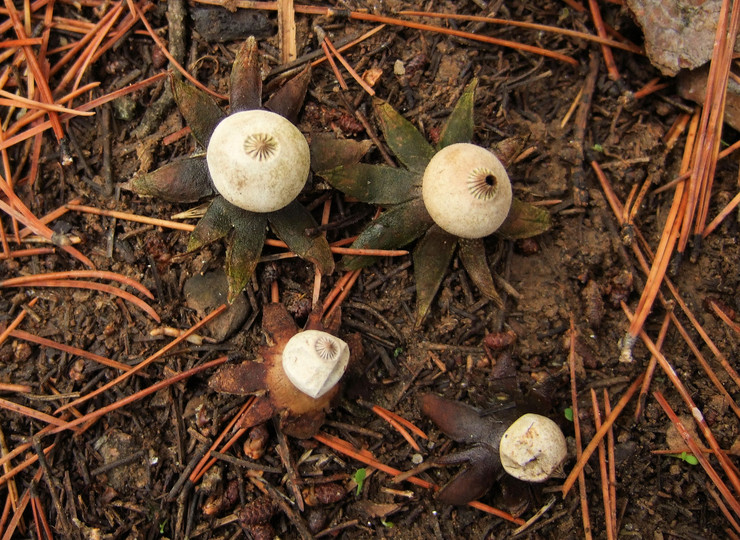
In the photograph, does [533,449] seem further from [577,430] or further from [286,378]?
[286,378]

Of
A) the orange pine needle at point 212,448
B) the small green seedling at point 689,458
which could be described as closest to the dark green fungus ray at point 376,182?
the orange pine needle at point 212,448

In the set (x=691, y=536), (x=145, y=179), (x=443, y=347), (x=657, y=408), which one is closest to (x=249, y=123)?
(x=145, y=179)

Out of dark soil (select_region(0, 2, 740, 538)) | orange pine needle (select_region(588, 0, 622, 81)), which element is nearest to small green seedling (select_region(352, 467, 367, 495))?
dark soil (select_region(0, 2, 740, 538))

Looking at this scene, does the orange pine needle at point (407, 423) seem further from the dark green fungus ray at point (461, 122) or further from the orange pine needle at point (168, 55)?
the orange pine needle at point (168, 55)

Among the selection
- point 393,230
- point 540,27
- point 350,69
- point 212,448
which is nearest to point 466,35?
point 540,27

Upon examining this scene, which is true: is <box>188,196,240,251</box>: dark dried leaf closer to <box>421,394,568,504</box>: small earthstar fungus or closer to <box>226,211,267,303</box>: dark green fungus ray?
<box>226,211,267,303</box>: dark green fungus ray
